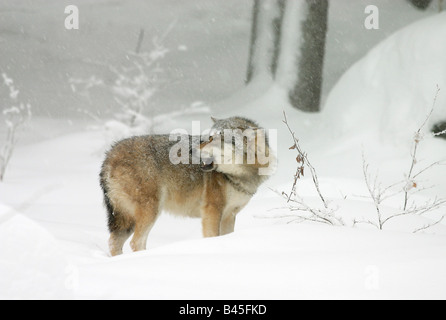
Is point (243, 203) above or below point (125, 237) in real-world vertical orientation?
above

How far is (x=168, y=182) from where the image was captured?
439 cm

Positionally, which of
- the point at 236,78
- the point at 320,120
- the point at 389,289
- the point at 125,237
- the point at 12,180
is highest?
the point at 236,78

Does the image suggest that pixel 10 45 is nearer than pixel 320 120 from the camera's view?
No

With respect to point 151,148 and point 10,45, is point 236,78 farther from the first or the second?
point 151,148

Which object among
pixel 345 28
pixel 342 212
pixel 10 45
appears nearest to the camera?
pixel 342 212

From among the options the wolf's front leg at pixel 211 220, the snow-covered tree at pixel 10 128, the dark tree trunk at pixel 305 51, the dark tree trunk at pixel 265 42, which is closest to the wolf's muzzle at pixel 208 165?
the wolf's front leg at pixel 211 220

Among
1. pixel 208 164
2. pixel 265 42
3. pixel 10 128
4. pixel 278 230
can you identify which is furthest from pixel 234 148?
pixel 265 42

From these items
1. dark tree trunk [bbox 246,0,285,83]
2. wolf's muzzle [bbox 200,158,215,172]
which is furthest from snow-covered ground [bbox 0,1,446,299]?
dark tree trunk [bbox 246,0,285,83]

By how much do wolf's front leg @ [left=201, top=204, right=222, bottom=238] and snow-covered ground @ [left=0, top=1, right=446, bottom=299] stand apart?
0.71 feet

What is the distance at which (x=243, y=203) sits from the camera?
15.1 ft

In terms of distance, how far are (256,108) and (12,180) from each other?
510cm

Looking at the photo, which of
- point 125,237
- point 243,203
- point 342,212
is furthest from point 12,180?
point 342,212

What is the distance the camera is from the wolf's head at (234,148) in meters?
4.36

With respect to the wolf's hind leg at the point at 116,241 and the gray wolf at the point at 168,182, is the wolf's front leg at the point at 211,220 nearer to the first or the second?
the gray wolf at the point at 168,182
